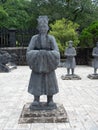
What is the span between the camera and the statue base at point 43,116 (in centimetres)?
582

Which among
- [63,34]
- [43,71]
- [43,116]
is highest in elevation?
[63,34]

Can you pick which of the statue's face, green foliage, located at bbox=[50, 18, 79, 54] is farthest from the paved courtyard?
green foliage, located at bbox=[50, 18, 79, 54]

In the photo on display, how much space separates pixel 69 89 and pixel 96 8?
61.5 feet

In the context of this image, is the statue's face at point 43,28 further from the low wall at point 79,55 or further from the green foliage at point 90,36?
the low wall at point 79,55

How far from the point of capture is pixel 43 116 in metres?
5.94

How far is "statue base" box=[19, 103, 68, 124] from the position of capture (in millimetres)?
5820

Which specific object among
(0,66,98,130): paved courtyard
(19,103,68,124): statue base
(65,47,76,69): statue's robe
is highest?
(65,47,76,69): statue's robe

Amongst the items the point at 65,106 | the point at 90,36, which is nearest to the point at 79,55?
the point at 90,36

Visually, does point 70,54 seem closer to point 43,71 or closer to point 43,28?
point 43,28

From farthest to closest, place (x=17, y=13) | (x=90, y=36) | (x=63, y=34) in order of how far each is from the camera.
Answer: (x=17, y=13)
(x=63, y=34)
(x=90, y=36)

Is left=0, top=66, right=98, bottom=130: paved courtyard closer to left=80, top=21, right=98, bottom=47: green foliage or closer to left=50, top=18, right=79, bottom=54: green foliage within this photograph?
left=80, top=21, right=98, bottom=47: green foliage

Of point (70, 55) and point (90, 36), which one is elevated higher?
point (90, 36)

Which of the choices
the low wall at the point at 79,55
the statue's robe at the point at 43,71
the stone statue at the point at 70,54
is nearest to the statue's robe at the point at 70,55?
the stone statue at the point at 70,54

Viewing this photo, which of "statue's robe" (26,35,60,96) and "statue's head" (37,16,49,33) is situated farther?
"statue's head" (37,16,49,33)
